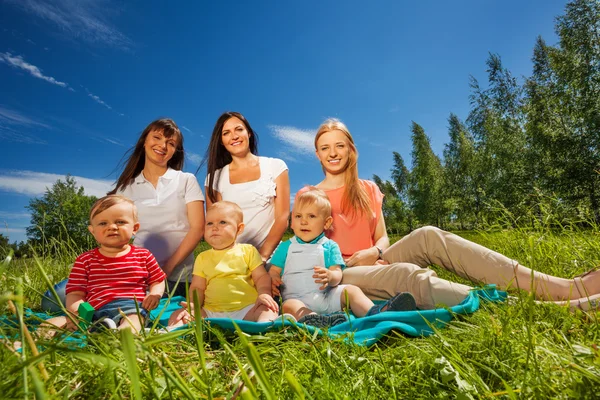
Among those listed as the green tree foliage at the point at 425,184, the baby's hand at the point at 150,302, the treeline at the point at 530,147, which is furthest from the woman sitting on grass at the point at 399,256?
the green tree foliage at the point at 425,184

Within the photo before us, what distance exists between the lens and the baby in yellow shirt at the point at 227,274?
321 cm

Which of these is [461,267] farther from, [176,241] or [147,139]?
[147,139]

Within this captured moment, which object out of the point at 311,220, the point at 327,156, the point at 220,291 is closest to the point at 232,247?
the point at 220,291

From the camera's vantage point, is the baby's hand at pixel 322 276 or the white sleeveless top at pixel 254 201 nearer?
the baby's hand at pixel 322 276

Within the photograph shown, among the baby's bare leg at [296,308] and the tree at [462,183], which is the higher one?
the tree at [462,183]

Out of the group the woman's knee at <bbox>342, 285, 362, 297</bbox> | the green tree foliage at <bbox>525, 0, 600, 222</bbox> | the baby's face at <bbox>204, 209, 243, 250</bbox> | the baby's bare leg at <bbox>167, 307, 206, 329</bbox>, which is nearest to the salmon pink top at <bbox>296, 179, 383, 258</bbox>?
the baby's face at <bbox>204, 209, 243, 250</bbox>

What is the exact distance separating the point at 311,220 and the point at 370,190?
3.73 ft

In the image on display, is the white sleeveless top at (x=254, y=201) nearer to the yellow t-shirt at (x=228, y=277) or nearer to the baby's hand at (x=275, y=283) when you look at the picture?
the yellow t-shirt at (x=228, y=277)

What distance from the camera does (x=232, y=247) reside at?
3502 mm

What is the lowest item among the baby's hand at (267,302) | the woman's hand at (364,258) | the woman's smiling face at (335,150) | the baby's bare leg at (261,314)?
the baby's bare leg at (261,314)

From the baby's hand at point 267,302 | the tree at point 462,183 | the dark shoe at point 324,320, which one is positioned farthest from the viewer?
the tree at point 462,183

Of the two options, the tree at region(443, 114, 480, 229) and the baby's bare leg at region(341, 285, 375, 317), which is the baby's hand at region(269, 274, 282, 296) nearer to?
the baby's bare leg at region(341, 285, 375, 317)

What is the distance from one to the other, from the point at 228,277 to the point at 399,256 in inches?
62.2

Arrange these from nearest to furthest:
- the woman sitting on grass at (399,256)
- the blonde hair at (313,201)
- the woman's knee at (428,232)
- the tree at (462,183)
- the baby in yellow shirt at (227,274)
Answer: the woman sitting on grass at (399,256)
the baby in yellow shirt at (227,274)
the woman's knee at (428,232)
the blonde hair at (313,201)
the tree at (462,183)
